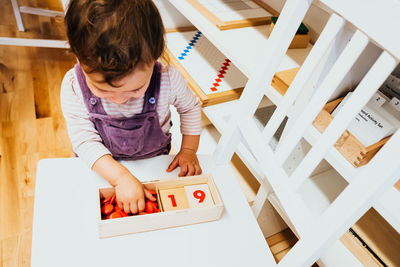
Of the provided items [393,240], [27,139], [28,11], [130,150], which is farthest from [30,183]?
[28,11]

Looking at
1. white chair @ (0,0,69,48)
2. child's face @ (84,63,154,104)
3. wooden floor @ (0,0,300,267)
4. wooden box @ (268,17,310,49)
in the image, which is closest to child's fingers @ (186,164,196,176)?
child's face @ (84,63,154,104)

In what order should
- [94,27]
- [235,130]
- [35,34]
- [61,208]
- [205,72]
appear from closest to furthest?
1. [94,27]
2. [61,208]
3. [235,130]
4. [205,72]
5. [35,34]

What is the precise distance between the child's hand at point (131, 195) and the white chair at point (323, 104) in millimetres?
261

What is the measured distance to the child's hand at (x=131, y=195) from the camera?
1.90ft

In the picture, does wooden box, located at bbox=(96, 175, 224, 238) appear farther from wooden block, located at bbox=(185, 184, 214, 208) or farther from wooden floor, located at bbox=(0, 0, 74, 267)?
wooden floor, located at bbox=(0, 0, 74, 267)

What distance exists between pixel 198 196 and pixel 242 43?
0.54m

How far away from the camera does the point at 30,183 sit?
1.21m

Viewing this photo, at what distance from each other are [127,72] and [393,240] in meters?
0.87

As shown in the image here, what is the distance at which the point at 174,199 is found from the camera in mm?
611

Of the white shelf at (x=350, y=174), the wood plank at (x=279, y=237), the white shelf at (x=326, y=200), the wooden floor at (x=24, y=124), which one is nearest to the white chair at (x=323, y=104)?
the white shelf at (x=350, y=174)

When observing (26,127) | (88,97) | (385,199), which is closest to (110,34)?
(88,97)

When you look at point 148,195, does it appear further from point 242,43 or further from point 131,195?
point 242,43

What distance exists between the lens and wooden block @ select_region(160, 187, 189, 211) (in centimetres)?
60

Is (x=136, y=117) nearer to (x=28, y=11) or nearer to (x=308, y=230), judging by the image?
(x=308, y=230)
